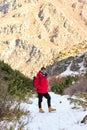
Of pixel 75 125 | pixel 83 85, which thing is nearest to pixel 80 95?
pixel 83 85

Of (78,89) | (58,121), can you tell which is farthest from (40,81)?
(78,89)

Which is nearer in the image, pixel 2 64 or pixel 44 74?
pixel 44 74

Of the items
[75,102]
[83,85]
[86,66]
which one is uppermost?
[86,66]

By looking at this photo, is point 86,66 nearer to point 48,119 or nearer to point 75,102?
point 75,102

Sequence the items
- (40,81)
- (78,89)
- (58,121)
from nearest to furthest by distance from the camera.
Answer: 1. (58,121)
2. (40,81)
3. (78,89)

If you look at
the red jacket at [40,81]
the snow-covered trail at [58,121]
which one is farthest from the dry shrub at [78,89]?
the red jacket at [40,81]

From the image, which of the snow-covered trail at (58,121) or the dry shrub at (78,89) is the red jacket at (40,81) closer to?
the snow-covered trail at (58,121)

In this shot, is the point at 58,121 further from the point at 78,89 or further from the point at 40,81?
the point at 78,89

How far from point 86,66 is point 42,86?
1056 inches

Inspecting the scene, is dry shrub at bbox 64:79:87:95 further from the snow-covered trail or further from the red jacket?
the red jacket

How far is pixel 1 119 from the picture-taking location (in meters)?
9.45

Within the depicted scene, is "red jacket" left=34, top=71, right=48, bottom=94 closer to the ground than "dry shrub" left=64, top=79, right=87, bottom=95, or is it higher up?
closer to the ground

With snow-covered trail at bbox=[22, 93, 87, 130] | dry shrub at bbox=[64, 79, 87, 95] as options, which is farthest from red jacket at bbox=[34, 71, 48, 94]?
dry shrub at bbox=[64, 79, 87, 95]

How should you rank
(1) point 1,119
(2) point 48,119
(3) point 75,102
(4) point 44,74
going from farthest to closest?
1. (3) point 75,102
2. (4) point 44,74
3. (2) point 48,119
4. (1) point 1,119
